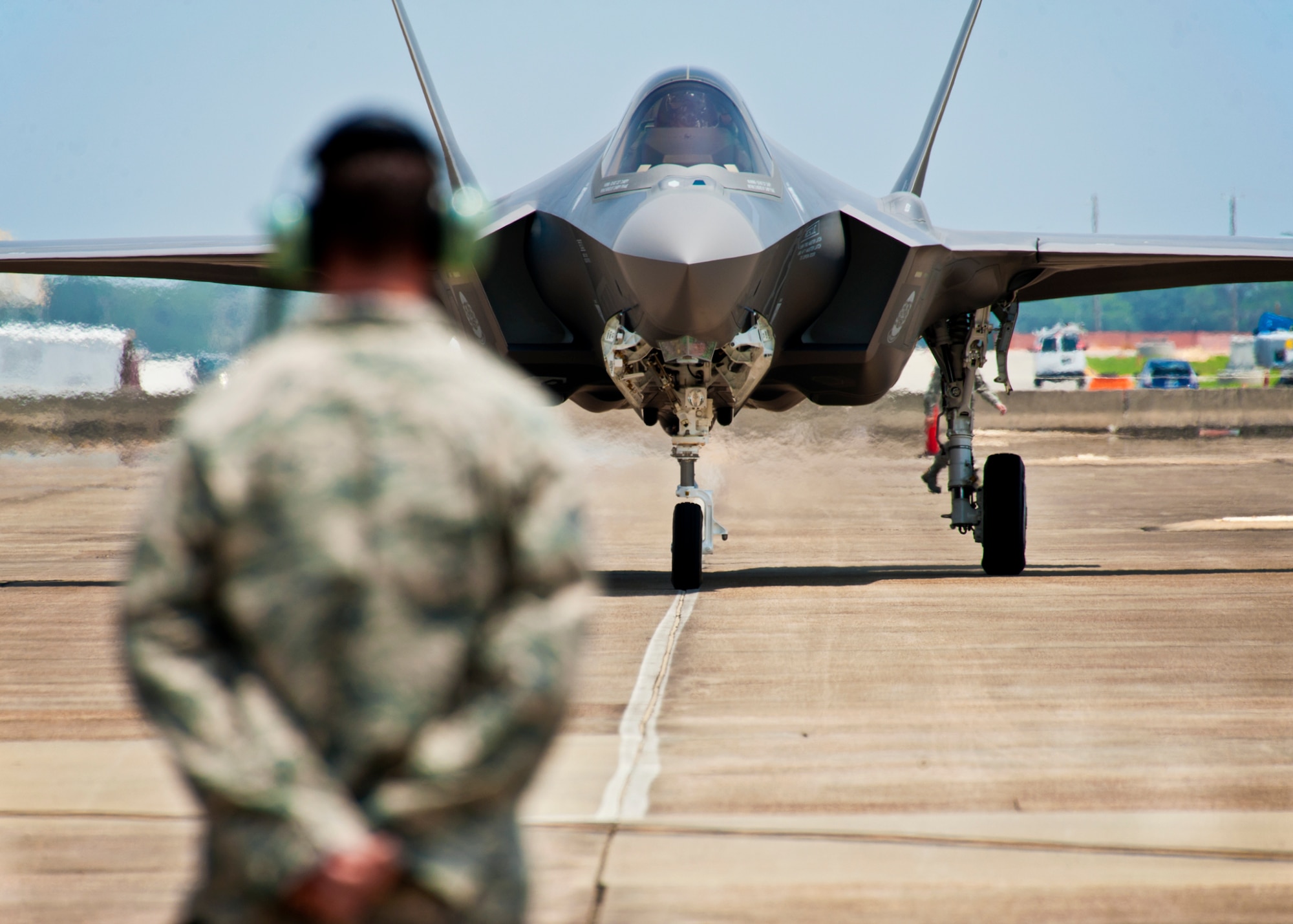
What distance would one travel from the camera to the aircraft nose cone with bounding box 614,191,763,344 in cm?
831

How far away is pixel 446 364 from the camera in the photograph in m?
1.81

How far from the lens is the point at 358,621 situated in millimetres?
1721

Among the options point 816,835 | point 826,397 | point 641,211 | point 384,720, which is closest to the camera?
point 384,720

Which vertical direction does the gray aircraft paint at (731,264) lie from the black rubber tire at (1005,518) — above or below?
above

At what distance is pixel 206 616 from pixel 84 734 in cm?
446

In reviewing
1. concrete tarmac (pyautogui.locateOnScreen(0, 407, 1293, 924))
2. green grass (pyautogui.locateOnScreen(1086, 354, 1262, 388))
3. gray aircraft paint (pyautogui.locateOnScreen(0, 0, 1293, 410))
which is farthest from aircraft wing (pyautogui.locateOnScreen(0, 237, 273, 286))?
green grass (pyautogui.locateOnScreen(1086, 354, 1262, 388))

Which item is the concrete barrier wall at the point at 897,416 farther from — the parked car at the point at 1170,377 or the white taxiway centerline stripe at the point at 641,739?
the parked car at the point at 1170,377

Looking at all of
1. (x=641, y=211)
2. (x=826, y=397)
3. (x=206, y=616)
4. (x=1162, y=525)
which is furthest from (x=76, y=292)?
(x=206, y=616)

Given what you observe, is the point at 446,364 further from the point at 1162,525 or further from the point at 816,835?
the point at 1162,525

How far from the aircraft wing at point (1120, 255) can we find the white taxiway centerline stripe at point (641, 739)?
4.75 meters

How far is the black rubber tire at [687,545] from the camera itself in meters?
9.48

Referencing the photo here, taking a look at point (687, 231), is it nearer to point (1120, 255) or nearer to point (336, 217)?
point (1120, 255)

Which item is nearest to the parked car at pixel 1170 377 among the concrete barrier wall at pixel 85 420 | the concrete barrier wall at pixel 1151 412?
the concrete barrier wall at pixel 1151 412

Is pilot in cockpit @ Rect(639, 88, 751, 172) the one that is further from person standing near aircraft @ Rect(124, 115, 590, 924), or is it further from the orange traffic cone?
the orange traffic cone
